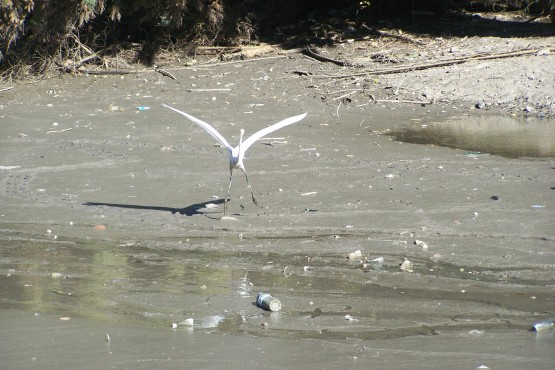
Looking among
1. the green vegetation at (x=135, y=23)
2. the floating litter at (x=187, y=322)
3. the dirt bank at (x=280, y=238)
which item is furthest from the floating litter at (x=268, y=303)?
the green vegetation at (x=135, y=23)

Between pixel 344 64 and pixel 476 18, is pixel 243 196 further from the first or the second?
pixel 476 18

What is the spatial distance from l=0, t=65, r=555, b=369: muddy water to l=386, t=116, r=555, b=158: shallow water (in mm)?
392

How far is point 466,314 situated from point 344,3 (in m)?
14.1

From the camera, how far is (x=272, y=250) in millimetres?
7098

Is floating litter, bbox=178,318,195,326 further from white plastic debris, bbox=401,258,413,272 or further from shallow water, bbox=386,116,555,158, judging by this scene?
shallow water, bbox=386,116,555,158

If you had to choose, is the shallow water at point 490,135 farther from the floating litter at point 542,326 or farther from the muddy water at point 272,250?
the floating litter at point 542,326

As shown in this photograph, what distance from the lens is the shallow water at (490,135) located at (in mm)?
10484

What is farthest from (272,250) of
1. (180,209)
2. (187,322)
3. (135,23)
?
(135,23)

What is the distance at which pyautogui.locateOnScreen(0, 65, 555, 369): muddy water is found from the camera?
5055mm

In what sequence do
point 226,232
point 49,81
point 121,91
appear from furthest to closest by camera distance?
point 49,81, point 121,91, point 226,232

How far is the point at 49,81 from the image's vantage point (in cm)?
1588

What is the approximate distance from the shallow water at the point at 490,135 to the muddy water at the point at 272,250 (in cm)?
39

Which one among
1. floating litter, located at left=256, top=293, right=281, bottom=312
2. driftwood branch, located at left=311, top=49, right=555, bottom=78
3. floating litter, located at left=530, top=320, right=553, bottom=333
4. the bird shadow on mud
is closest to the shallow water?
driftwood branch, located at left=311, top=49, right=555, bottom=78

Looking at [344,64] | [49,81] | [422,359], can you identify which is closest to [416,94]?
[344,64]
